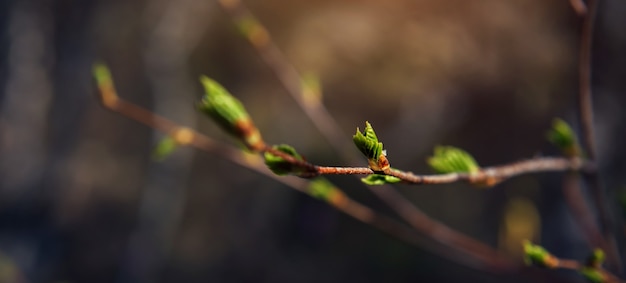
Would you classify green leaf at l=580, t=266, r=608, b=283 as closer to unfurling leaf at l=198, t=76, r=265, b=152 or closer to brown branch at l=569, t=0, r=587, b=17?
brown branch at l=569, t=0, r=587, b=17

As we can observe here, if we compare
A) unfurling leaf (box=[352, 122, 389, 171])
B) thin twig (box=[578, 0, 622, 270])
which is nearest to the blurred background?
thin twig (box=[578, 0, 622, 270])

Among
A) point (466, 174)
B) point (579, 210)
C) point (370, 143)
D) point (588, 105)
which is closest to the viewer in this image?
point (370, 143)

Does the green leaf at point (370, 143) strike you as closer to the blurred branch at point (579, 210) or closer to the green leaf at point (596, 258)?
the green leaf at point (596, 258)

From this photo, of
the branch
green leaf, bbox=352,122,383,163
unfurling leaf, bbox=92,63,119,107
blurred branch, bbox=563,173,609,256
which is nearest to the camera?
green leaf, bbox=352,122,383,163

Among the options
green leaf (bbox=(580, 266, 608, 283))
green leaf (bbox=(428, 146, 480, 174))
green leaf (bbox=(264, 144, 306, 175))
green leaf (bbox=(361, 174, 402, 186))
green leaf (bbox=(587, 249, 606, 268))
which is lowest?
green leaf (bbox=(264, 144, 306, 175))

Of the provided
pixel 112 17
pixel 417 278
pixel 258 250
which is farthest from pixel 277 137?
pixel 112 17

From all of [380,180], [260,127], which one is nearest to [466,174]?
[380,180]

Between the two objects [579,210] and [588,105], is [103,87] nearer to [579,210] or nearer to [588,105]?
[588,105]
